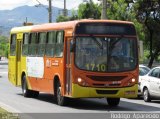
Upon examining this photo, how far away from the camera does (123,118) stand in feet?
54.4

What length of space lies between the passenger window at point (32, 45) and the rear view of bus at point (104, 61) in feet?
15.6

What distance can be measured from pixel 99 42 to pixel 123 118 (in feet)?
13.7

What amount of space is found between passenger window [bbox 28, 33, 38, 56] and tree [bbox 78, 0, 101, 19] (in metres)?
25.0

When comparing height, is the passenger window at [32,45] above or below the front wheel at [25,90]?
above

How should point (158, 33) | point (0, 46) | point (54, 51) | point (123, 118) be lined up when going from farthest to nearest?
1. point (0, 46)
2. point (158, 33)
3. point (54, 51)
4. point (123, 118)

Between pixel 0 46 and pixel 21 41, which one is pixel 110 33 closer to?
pixel 21 41

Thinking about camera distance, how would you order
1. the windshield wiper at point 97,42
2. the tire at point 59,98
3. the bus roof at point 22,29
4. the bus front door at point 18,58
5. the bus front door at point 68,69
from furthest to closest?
the bus front door at point 18,58 < the bus roof at point 22,29 < the tire at point 59,98 < the bus front door at point 68,69 < the windshield wiper at point 97,42

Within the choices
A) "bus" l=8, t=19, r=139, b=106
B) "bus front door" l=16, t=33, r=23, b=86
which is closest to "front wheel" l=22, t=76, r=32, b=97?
"bus front door" l=16, t=33, r=23, b=86

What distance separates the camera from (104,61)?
20031 mm

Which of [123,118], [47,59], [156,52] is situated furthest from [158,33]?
[123,118]

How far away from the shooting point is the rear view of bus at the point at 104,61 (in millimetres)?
19828

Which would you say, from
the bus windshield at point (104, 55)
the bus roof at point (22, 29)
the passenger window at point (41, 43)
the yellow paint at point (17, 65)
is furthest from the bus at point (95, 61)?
the yellow paint at point (17, 65)

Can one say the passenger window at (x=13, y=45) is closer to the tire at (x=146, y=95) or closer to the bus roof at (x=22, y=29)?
the bus roof at (x=22, y=29)

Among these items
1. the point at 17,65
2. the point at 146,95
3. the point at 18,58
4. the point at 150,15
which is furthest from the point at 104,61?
the point at 150,15
